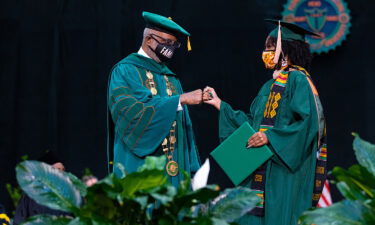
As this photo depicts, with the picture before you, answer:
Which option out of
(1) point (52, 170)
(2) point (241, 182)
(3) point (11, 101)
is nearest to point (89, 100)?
(3) point (11, 101)

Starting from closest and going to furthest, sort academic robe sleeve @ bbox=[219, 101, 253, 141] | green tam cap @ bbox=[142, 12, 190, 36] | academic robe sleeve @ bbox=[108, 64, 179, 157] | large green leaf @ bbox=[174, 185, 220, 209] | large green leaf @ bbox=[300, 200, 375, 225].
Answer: large green leaf @ bbox=[300, 200, 375, 225], large green leaf @ bbox=[174, 185, 220, 209], academic robe sleeve @ bbox=[108, 64, 179, 157], green tam cap @ bbox=[142, 12, 190, 36], academic robe sleeve @ bbox=[219, 101, 253, 141]

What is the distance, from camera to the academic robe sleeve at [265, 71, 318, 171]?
4004 mm

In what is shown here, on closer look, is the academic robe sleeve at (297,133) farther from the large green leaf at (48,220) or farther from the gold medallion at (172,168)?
the large green leaf at (48,220)

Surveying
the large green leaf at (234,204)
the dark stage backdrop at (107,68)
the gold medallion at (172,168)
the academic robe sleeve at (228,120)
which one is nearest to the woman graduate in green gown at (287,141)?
the academic robe sleeve at (228,120)

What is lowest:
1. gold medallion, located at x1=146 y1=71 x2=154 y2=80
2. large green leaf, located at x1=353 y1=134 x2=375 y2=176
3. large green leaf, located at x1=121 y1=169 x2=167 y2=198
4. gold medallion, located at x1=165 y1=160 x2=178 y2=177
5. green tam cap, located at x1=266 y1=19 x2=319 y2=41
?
gold medallion, located at x1=165 y1=160 x2=178 y2=177

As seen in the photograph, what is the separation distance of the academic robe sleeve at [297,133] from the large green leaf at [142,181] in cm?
246

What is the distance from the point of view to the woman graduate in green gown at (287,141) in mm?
4031

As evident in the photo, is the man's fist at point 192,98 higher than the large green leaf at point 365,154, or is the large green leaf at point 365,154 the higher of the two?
the large green leaf at point 365,154

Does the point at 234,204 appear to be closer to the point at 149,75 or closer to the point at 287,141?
the point at 287,141

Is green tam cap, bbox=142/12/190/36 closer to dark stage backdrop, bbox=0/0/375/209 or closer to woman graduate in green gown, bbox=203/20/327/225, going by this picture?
woman graduate in green gown, bbox=203/20/327/225

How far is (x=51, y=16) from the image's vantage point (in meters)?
7.18

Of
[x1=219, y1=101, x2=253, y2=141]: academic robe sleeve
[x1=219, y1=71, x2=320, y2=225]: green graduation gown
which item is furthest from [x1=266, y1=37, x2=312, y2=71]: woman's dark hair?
[x1=219, y1=101, x2=253, y2=141]: academic robe sleeve

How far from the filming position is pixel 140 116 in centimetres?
397

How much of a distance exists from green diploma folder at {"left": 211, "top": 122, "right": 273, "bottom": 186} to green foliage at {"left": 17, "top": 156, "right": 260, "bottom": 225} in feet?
7.93
